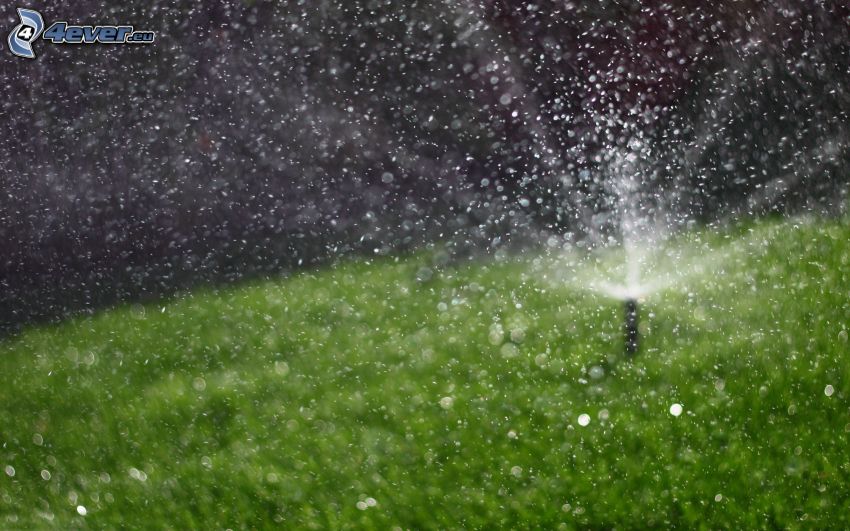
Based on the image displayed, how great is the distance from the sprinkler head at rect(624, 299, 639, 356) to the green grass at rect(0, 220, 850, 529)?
35 mm

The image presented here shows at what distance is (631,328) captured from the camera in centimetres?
252

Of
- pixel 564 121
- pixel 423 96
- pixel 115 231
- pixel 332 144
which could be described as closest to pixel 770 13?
pixel 564 121

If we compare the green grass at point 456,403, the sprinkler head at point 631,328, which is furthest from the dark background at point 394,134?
the sprinkler head at point 631,328

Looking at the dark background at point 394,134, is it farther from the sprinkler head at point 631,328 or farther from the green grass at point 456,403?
the sprinkler head at point 631,328

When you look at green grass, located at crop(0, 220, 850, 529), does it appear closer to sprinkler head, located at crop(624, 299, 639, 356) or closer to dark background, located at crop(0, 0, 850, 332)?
sprinkler head, located at crop(624, 299, 639, 356)

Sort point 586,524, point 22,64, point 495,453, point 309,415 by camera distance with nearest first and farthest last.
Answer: point 586,524
point 495,453
point 309,415
point 22,64

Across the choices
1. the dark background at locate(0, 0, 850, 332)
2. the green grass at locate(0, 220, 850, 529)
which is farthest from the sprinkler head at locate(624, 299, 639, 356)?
the dark background at locate(0, 0, 850, 332)

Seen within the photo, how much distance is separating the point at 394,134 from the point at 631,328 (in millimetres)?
1682

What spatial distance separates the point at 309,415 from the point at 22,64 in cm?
334

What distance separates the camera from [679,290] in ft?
8.77

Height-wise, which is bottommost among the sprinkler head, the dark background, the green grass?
the green grass

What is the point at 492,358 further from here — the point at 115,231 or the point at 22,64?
the point at 22,64

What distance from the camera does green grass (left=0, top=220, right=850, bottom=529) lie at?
2.03m

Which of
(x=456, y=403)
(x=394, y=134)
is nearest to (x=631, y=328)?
(x=456, y=403)
